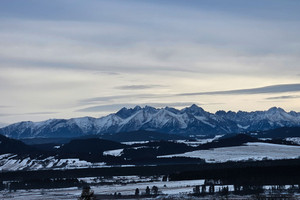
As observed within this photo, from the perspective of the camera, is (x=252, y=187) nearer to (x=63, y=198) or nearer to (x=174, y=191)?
(x=174, y=191)

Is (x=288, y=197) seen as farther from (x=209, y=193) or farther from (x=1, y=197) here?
(x=1, y=197)

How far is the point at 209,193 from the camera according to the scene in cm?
18475

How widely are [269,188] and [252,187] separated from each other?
628 centimetres

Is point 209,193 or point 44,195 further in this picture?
point 44,195

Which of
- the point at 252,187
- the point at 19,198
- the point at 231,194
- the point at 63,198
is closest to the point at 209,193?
the point at 231,194

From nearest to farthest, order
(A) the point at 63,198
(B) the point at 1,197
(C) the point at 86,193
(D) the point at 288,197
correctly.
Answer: (C) the point at 86,193 < (D) the point at 288,197 < (A) the point at 63,198 < (B) the point at 1,197

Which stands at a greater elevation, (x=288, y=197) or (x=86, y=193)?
(x=86, y=193)

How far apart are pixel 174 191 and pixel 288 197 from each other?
4068cm

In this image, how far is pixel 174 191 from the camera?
192 meters

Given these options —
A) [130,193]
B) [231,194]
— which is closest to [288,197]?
[231,194]

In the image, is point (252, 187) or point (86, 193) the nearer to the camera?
point (86, 193)

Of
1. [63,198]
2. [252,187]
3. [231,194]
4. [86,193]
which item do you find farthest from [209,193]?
[86,193]

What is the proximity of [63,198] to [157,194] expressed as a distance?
29024mm

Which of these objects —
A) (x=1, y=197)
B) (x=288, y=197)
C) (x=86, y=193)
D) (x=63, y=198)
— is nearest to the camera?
(x=86, y=193)
